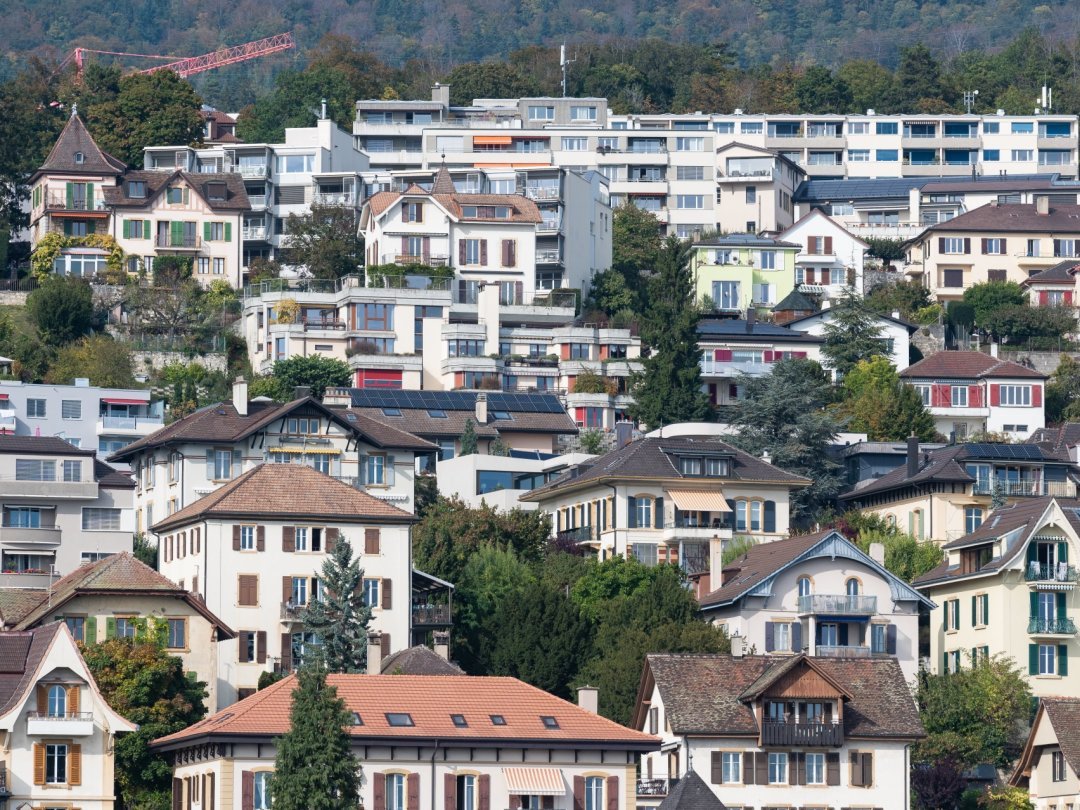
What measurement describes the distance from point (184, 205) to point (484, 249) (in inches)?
654

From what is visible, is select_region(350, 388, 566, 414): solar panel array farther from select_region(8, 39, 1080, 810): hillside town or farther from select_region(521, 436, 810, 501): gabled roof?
select_region(521, 436, 810, 501): gabled roof

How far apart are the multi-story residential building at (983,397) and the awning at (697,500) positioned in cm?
2664

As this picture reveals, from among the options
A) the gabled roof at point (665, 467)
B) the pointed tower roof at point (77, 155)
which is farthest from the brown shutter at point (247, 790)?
the pointed tower roof at point (77, 155)

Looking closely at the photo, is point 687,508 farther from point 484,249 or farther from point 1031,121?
point 1031,121

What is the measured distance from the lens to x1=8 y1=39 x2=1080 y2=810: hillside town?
2842 inches

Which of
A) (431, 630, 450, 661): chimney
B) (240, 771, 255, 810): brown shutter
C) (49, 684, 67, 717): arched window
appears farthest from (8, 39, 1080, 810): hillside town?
(431, 630, 450, 661): chimney

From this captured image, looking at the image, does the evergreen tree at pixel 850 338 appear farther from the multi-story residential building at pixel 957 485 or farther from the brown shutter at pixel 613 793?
the brown shutter at pixel 613 793

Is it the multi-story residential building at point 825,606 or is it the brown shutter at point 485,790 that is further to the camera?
the multi-story residential building at point 825,606

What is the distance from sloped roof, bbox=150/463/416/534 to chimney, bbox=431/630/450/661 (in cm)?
399

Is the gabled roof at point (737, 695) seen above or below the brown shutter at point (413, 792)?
above

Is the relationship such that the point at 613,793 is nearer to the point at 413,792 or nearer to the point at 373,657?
the point at 413,792

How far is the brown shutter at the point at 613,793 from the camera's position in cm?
7150

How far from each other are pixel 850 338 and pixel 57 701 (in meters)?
65.5

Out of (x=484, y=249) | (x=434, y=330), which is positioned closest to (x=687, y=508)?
(x=434, y=330)
